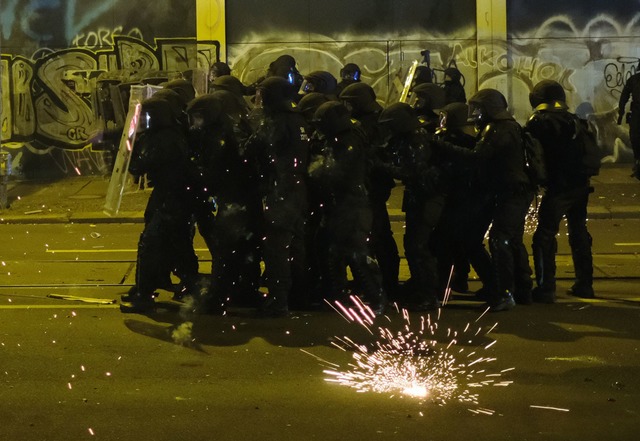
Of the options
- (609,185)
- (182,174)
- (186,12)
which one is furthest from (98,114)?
(182,174)

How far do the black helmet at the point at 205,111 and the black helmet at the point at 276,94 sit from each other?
1.23 ft

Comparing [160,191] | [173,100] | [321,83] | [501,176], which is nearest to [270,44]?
[321,83]

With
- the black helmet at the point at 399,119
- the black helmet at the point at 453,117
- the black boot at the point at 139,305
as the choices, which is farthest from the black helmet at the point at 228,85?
the black boot at the point at 139,305

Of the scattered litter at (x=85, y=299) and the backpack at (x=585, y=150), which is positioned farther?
the scattered litter at (x=85, y=299)

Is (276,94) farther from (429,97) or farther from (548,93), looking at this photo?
(548,93)

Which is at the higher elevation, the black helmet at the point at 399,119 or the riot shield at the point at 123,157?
the black helmet at the point at 399,119

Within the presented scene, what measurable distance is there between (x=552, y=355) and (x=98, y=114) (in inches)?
525

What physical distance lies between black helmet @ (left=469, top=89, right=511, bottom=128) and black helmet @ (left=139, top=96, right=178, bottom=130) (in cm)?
239

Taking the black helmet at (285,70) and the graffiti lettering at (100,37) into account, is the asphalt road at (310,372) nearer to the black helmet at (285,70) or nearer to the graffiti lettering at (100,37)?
the black helmet at (285,70)

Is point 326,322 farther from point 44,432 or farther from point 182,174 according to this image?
point 44,432

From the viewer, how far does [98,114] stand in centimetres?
1953

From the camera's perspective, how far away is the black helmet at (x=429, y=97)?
31.7 feet

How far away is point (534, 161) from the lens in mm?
9086

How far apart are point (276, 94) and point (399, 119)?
0.98 metres
